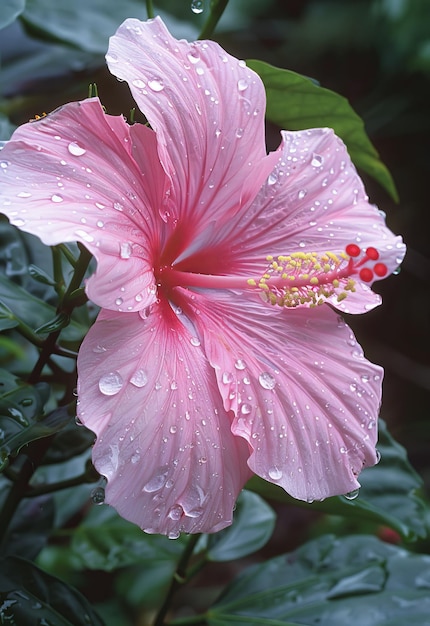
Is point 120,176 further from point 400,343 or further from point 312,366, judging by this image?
point 400,343

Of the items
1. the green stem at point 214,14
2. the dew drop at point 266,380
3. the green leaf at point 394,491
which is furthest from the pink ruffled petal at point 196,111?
the green leaf at point 394,491

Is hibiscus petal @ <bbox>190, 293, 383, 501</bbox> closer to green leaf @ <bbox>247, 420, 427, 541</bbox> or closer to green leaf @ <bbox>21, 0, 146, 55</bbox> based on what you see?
green leaf @ <bbox>247, 420, 427, 541</bbox>

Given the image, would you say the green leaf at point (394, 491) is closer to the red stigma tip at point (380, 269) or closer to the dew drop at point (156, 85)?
the red stigma tip at point (380, 269)

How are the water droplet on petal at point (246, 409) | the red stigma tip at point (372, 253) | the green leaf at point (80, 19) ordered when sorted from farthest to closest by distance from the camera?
the green leaf at point (80, 19), the red stigma tip at point (372, 253), the water droplet on petal at point (246, 409)

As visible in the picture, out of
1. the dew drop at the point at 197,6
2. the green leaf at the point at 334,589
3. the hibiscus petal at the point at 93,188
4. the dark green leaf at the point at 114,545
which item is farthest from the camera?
the dark green leaf at the point at 114,545

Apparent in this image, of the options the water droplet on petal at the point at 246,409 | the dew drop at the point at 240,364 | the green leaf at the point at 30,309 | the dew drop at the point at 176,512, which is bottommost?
the green leaf at the point at 30,309

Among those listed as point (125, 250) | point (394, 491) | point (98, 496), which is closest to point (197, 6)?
point (125, 250)
